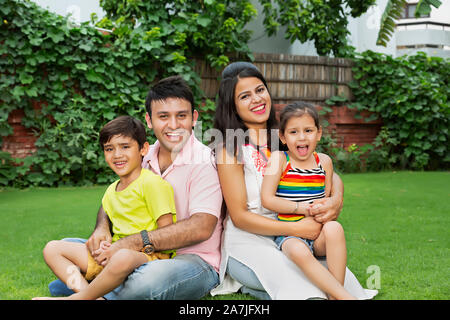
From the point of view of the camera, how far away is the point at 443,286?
267cm

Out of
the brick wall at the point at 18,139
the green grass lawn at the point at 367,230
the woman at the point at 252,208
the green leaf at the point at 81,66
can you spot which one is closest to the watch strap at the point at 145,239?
the woman at the point at 252,208

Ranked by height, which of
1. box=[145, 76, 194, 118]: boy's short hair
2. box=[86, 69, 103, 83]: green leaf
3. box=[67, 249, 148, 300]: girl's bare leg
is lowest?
box=[67, 249, 148, 300]: girl's bare leg

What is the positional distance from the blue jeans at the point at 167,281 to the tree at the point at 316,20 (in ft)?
24.6

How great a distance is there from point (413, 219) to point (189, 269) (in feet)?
10.4

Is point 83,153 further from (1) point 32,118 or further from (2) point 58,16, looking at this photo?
(2) point 58,16

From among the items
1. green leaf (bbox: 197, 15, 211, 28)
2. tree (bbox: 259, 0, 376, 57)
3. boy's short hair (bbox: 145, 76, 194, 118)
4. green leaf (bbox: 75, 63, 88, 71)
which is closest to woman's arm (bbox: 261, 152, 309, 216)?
boy's short hair (bbox: 145, 76, 194, 118)

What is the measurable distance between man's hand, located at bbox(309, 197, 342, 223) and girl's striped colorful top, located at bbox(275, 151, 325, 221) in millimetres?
83

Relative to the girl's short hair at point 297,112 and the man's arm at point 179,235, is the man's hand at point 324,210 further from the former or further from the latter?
the man's arm at point 179,235

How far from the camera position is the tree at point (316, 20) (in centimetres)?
917

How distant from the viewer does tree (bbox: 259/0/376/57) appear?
9.17m

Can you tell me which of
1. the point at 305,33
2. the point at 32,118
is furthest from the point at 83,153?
the point at 305,33

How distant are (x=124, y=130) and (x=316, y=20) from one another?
7.82 meters

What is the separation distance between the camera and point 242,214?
2453 millimetres

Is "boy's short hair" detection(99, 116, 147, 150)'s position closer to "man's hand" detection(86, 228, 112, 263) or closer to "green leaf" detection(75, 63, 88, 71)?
"man's hand" detection(86, 228, 112, 263)
